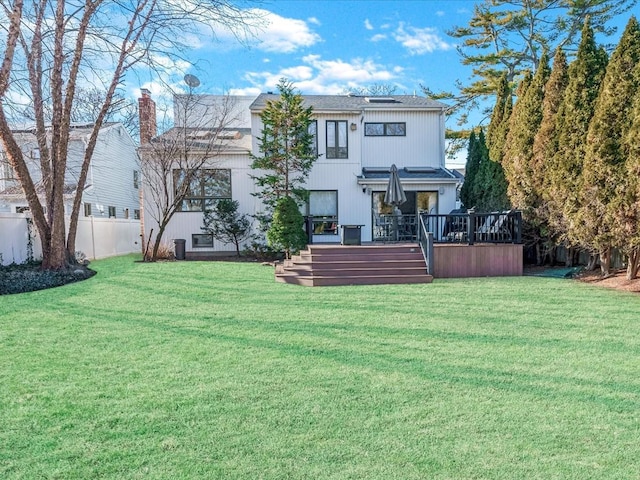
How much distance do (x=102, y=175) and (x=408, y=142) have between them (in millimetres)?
15657

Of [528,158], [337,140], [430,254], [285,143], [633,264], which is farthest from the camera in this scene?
[337,140]

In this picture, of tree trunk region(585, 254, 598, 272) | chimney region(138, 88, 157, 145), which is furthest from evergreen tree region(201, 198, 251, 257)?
tree trunk region(585, 254, 598, 272)

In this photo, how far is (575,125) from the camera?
8.89 metres

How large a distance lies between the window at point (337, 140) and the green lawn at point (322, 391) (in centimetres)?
933

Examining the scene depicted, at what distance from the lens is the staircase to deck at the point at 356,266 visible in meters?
8.89

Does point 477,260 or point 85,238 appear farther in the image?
point 85,238

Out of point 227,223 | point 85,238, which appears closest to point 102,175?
point 85,238

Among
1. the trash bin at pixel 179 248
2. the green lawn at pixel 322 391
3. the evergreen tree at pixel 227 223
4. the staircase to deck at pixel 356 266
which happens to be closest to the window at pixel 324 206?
the evergreen tree at pixel 227 223

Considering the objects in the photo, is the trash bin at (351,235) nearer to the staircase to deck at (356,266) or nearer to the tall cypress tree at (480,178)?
the staircase to deck at (356,266)

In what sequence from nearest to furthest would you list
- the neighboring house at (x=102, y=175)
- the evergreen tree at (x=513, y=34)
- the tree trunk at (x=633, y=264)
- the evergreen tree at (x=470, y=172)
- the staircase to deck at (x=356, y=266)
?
the tree trunk at (x=633, y=264) → the staircase to deck at (x=356, y=266) → the evergreen tree at (x=470, y=172) → the neighboring house at (x=102, y=175) → the evergreen tree at (x=513, y=34)

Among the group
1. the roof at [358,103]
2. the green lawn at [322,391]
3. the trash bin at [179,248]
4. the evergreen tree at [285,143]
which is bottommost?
the green lawn at [322,391]

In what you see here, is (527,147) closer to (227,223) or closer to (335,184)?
(335,184)

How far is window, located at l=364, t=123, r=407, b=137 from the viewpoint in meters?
15.6

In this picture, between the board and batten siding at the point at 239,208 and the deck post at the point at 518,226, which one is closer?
the deck post at the point at 518,226
